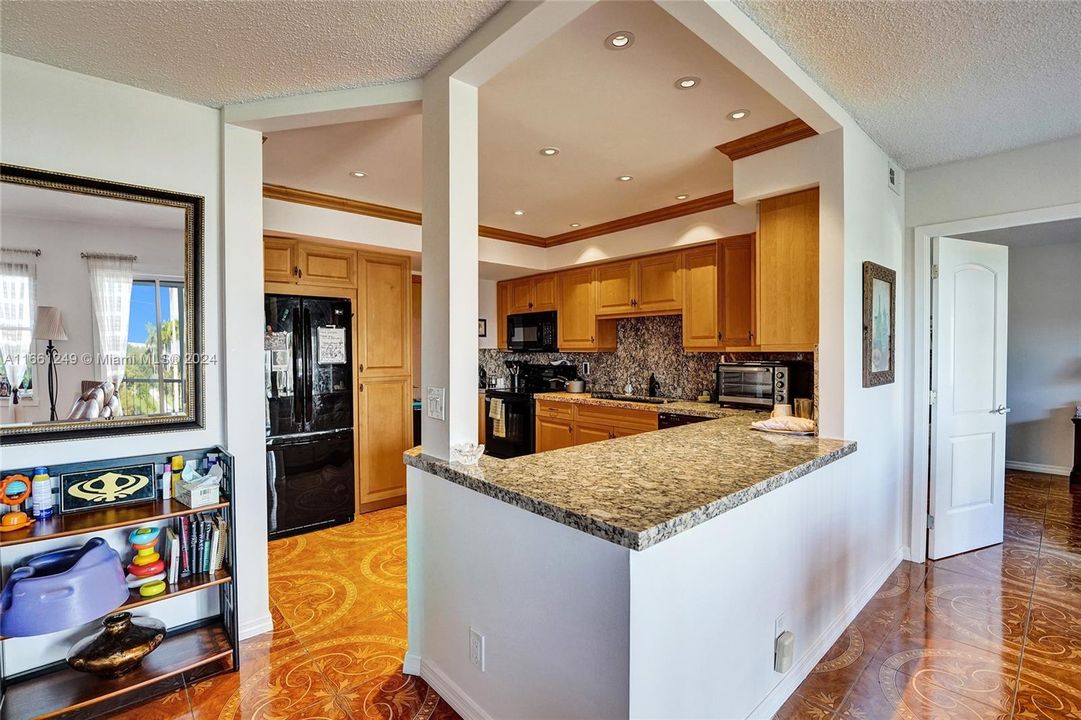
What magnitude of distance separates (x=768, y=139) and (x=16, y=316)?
3.35 meters

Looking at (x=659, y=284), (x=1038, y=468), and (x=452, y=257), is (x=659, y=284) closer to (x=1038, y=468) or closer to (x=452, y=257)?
(x=452, y=257)

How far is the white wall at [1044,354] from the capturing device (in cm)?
480

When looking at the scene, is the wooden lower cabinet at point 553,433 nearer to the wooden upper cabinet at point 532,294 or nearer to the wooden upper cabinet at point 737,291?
the wooden upper cabinet at point 532,294

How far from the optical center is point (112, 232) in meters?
2.03

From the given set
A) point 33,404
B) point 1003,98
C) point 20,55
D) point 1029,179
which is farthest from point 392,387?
point 1029,179

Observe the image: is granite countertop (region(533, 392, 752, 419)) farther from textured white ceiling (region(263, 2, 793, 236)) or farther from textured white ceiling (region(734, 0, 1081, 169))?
textured white ceiling (region(734, 0, 1081, 169))

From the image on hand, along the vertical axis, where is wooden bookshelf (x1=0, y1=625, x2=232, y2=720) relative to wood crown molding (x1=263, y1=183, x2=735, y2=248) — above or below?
below

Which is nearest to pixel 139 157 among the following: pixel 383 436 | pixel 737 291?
pixel 383 436

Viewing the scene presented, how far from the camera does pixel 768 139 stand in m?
2.67

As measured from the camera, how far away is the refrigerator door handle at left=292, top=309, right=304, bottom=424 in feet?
11.8

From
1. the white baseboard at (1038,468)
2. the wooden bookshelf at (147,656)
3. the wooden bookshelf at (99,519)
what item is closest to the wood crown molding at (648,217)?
the wooden bookshelf at (147,656)

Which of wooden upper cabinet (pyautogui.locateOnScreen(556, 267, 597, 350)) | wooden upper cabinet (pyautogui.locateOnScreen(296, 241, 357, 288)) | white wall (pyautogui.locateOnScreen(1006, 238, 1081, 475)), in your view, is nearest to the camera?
wooden upper cabinet (pyautogui.locateOnScreen(296, 241, 357, 288))

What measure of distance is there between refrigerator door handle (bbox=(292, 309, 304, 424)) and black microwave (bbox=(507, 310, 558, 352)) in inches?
97.9

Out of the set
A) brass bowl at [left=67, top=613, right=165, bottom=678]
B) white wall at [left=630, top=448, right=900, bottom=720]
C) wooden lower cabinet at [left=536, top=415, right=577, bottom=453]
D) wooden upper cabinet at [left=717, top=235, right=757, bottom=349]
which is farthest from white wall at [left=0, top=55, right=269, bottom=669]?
wooden upper cabinet at [left=717, top=235, right=757, bottom=349]
